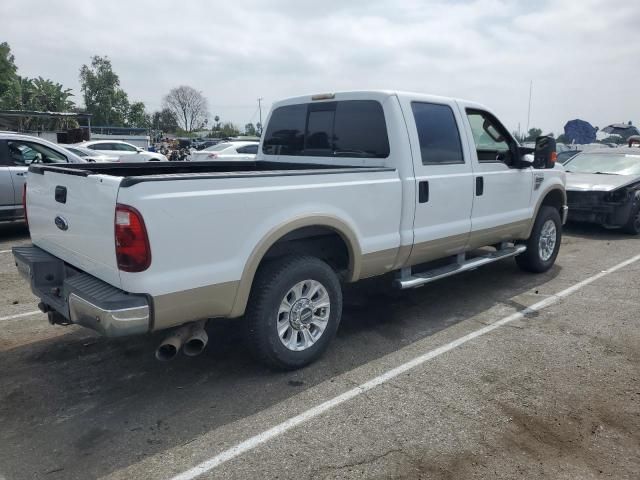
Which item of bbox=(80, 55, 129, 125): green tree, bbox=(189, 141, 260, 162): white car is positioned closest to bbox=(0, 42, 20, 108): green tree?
bbox=(80, 55, 129, 125): green tree

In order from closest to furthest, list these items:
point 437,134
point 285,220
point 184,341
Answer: point 184,341 < point 285,220 < point 437,134

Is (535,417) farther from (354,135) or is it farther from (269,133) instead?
(269,133)

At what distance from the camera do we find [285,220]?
341 centimetres

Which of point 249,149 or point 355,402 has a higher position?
point 249,149

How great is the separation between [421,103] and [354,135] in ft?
2.14

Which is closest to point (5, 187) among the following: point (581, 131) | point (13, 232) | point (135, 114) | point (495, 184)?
point (13, 232)

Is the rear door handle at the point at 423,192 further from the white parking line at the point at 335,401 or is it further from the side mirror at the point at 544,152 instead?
the side mirror at the point at 544,152

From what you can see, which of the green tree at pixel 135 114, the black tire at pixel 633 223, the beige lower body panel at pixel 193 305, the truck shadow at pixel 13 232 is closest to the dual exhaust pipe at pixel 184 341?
the beige lower body panel at pixel 193 305

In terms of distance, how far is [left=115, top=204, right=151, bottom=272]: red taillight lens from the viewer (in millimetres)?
2764

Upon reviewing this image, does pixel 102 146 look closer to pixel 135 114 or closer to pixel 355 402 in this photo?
pixel 355 402

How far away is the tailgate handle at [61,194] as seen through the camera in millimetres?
3311

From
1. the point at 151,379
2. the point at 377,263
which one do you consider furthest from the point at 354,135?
the point at 151,379

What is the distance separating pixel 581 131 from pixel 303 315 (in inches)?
1075

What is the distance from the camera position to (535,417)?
10.5ft
